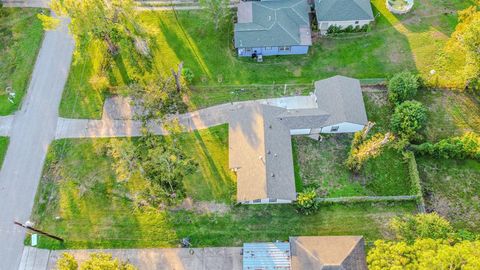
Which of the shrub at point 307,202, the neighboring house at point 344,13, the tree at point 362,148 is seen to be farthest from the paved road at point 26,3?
the tree at point 362,148

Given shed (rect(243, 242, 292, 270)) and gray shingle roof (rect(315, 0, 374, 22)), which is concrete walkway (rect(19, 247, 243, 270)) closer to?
shed (rect(243, 242, 292, 270))

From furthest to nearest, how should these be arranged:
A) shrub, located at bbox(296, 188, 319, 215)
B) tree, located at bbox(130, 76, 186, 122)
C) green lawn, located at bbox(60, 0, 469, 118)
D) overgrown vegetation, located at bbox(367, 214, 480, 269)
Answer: green lawn, located at bbox(60, 0, 469, 118) < tree, located at bbox(130, 76, 186, 122) < shrub, located at bbox(296, 188, 319, 215) < overgrown vegetation, located at bbox(367, 214, 480, 269)

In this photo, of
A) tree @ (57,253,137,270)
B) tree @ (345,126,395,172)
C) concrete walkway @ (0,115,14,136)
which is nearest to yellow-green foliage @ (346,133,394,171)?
tree @ (345,126,395,172)

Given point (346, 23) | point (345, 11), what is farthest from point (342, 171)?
point (345, 11)

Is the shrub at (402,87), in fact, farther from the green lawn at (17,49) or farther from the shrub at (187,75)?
the green lawn at (17,49)

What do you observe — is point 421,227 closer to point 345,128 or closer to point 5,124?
point 345,128

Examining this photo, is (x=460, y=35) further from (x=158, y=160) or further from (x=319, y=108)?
(x=158, y=160)

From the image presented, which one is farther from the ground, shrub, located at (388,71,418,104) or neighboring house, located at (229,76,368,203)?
shrub, located at (388,71,418,104)
